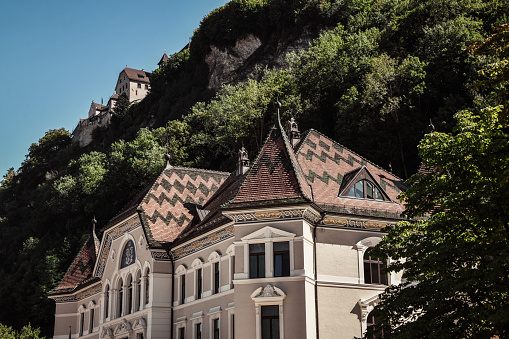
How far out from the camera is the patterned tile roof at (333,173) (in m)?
28.5

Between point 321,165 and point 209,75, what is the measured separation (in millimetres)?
62442

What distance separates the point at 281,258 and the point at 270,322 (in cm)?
258

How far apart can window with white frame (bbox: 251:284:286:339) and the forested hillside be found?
44.6 ft

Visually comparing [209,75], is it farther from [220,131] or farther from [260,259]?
[260,259]

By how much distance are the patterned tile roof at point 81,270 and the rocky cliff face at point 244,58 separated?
4071 centimetres

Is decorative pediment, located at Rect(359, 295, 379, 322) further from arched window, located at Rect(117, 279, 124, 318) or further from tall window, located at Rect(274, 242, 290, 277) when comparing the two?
arched window, located at Rect(117, 279, 124, 318)

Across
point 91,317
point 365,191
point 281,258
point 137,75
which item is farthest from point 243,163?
point 137,75

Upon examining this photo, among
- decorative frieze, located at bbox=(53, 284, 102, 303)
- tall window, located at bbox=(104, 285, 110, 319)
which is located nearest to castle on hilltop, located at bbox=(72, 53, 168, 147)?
decorative frieze, located at bbox=(53, 284, 102, 303)

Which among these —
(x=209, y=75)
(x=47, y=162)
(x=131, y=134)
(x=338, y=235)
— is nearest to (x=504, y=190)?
(x=338, y=235)

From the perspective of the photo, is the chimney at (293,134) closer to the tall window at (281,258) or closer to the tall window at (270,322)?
the tall window at (281,258)

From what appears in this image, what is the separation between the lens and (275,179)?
90.0ft

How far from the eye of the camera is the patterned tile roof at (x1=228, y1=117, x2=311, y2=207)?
2669 cm

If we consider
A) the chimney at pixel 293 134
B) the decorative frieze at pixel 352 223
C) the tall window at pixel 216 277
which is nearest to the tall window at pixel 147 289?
the tall window at pixel 216 277

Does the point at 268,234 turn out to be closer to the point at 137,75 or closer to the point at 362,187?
the point at 362,187
